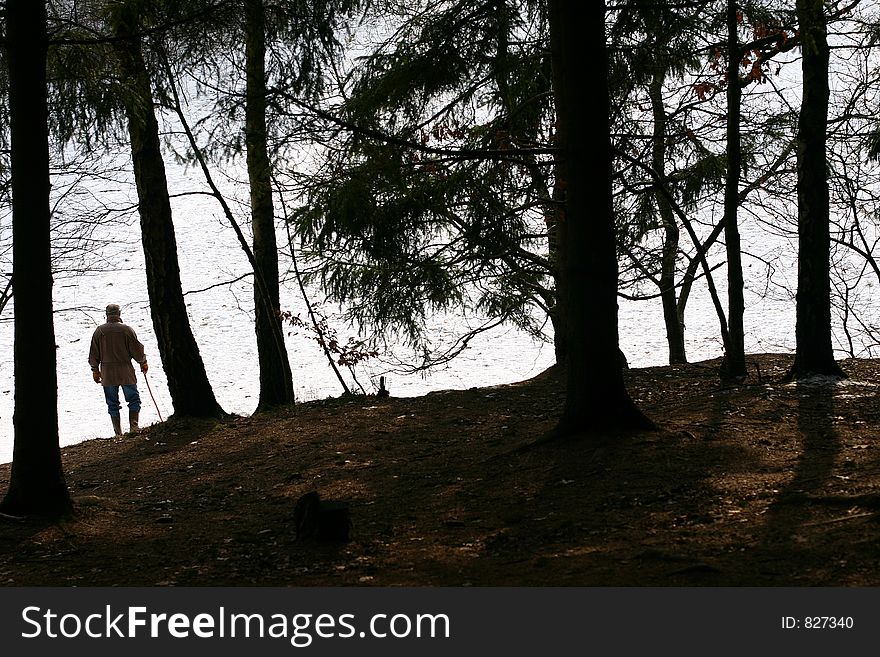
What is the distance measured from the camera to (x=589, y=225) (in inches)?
227

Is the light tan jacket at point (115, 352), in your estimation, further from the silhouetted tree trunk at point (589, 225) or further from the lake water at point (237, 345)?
the silhouetted tree trunk at point (589, 225)

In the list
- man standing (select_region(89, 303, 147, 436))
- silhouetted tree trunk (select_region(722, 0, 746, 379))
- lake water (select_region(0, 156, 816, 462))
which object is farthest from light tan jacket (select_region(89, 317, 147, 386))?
silhouetted tree trunk (select_region(722, 0, 746, 379))

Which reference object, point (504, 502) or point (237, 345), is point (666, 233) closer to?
point (504, 502)

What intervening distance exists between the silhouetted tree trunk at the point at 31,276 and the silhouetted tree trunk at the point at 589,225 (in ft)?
10.9

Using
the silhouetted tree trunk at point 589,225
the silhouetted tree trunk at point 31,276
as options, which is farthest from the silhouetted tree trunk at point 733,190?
the silhouetted tree trunk at point 31,276

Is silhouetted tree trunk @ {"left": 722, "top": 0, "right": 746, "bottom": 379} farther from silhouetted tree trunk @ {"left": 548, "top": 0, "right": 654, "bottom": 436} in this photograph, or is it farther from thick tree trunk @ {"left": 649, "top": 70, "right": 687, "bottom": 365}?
silhouetted tree trunk @ {"left": 548, "top": 0, "right": 654, "bottom": 436}

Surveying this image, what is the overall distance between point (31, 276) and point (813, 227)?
660cm

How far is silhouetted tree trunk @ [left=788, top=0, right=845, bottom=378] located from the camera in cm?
805

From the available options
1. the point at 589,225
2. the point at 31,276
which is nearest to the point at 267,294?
the point at 31,276

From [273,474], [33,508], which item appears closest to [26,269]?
[33,508]

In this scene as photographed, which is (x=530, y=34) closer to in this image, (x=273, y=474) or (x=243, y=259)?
(x=273, y=474)

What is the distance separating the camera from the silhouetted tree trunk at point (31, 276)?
530 centimetres

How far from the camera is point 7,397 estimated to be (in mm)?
17609

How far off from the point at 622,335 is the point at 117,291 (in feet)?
47.5
